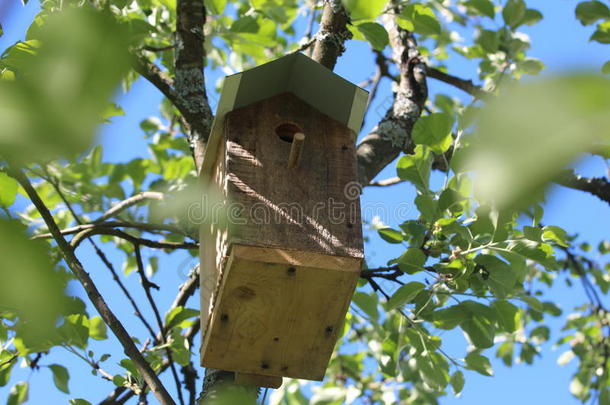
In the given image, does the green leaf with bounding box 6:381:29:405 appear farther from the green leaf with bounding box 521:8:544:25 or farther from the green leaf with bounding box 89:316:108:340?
the green leaf with bounding box 521:8:544:25

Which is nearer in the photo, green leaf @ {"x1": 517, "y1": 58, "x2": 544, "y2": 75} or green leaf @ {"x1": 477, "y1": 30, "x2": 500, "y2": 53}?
green leaf @ {"x1": 477, "y1": 30, "x2": 500, "y2": 53}

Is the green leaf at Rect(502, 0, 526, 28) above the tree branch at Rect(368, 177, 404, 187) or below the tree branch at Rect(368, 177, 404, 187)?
above

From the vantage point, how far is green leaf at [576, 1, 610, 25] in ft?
10.4

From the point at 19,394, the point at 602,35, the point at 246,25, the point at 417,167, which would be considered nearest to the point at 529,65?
the point at 602,35

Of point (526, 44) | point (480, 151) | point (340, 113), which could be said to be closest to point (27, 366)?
point (340, 113)

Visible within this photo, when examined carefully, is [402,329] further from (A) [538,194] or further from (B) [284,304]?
(A) [538,194]

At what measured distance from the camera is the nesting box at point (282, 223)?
2121mm

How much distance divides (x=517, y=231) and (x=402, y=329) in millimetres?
727

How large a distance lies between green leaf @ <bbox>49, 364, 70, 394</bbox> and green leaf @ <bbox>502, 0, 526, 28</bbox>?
254cm

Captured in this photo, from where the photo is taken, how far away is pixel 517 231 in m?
2.56

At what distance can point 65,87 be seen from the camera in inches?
16.9

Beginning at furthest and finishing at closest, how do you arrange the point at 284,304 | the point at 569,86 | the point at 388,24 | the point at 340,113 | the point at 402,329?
the point at 388,24 < the point at 402,329 < the point at 340,113 < the point at 284,304 < the point at 569,86

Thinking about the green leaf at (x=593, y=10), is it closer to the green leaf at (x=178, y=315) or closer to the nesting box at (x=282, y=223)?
the nesting box at (x=282, y=223)

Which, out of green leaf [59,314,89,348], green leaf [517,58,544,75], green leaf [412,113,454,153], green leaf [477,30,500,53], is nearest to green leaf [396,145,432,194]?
green leaf [412,113,454,153]
